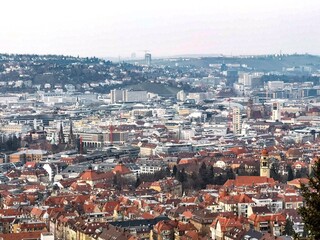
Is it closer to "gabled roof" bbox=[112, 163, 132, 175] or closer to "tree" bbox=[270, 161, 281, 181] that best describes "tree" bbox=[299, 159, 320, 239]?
"tree" bbox=[270, 161, 281, 181]

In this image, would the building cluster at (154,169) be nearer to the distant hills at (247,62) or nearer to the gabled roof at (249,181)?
the gabled roof at (249,181)

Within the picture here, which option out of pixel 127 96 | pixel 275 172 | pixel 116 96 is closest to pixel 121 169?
pixel 275 172

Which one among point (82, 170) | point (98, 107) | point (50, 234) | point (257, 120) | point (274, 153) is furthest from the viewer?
point (98, 107)

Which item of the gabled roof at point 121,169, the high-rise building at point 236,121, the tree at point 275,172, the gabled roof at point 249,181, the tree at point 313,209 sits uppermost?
the tree at point 313,209

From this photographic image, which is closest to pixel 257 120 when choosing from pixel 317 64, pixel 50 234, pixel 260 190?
pixel 260 190

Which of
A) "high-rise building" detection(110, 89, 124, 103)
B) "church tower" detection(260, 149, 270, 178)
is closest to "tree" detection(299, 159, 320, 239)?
"church tower" detection(260, 149, 270, 178)

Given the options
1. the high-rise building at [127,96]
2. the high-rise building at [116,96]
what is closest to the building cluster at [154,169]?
the high-rise building at [116,96]

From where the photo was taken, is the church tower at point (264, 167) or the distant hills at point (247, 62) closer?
the church tower at point (264, 167)

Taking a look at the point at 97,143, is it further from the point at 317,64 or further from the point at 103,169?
the point at 317,64
